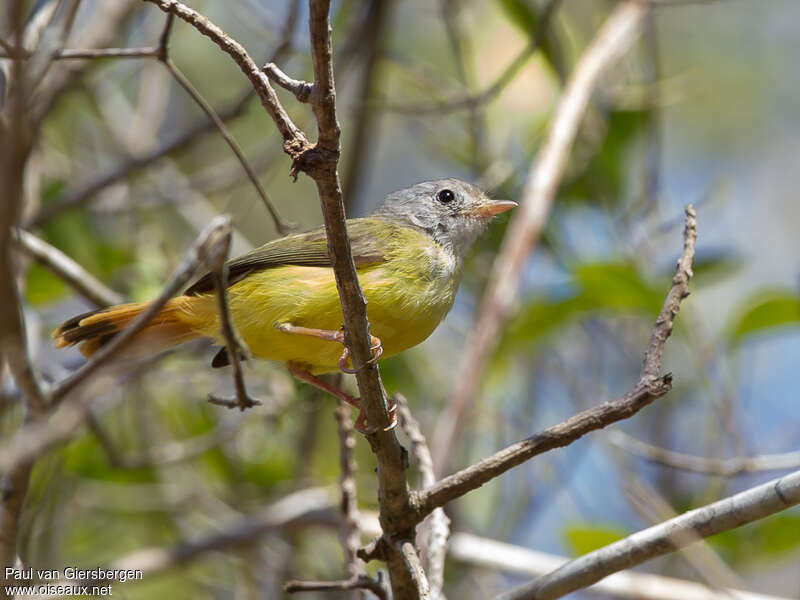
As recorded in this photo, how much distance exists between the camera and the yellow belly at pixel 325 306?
3.46 m

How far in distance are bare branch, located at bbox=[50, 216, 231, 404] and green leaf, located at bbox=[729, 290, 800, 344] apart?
2.76 meters

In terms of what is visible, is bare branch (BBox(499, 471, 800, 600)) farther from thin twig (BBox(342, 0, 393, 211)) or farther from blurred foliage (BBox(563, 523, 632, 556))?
thin twig (BBox(342, 0, 393, 211))

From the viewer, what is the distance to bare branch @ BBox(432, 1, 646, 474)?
4281mm

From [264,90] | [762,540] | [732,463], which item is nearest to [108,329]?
[264,90]

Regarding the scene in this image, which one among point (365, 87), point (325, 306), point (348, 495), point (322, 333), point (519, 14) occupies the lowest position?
point (348, 495)

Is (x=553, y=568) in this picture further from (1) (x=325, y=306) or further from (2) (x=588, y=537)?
(1) (x=325, y=306)

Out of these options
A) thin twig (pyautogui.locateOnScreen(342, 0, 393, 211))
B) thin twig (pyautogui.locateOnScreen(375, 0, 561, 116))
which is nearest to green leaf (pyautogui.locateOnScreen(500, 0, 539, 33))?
thin twig (pyautogui.locateOnScreen(375, 0, 561, 116))

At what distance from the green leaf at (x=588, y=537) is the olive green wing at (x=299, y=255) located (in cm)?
130

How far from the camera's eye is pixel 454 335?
22.4 feet

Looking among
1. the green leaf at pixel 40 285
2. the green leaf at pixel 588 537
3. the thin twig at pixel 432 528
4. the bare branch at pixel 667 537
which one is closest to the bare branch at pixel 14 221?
the thin twig at pixel 432 528

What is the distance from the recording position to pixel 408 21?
26.7 ft

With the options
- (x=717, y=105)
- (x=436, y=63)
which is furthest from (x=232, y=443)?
(x=717, y=105)

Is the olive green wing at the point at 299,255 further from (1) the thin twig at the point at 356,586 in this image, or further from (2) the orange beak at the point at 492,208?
(1) the thin twig at the point at 356,586

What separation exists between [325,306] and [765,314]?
1979 mm
